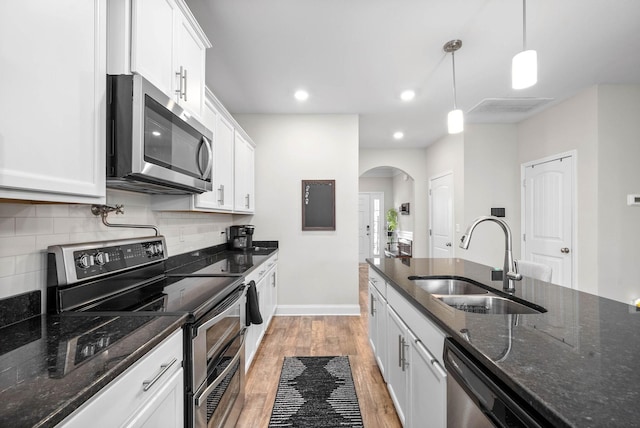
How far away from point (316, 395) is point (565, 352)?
175 cm

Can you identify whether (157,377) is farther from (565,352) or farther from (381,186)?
(381,186)

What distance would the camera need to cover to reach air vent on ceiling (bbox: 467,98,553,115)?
339cm

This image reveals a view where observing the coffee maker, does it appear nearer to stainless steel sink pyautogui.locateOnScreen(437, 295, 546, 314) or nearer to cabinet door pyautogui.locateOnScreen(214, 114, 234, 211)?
cabinet door pyautogui.locateOnScreen(214, 114, 234, 211)

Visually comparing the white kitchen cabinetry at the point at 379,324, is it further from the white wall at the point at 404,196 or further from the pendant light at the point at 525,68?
the white wall at the point at 404,196

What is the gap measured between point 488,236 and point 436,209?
111cm

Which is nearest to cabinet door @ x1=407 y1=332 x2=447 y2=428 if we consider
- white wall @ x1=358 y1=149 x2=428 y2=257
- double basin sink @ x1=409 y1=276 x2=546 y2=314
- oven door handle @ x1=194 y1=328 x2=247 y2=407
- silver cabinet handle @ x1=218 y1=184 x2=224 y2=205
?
double basin sink @ x1=409 y1=276 x2=546 y2=314

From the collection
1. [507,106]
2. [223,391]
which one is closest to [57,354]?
[223,391]

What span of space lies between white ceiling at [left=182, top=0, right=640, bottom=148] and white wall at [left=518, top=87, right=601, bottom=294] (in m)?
0.20

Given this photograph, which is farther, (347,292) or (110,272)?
(347,292)

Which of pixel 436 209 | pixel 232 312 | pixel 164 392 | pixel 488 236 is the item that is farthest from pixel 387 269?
pixel 436 209

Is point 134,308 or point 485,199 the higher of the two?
point 485,199

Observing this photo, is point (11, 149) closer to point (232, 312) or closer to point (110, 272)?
point (110, 272)

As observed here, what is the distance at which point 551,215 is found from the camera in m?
3.70

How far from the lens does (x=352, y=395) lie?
2115mm
